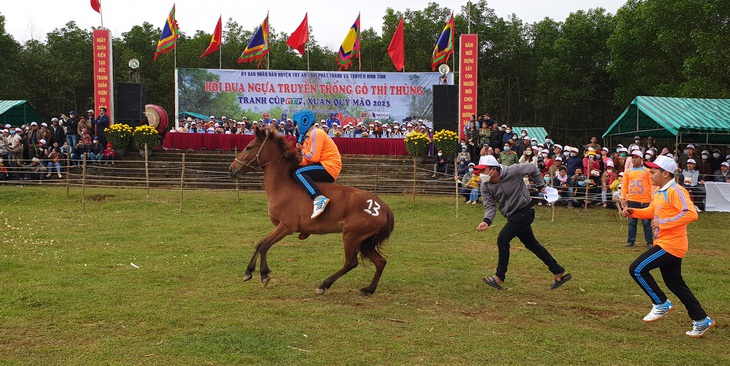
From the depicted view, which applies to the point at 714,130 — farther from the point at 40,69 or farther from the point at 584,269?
the point at 40,69

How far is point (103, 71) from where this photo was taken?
1121 inches

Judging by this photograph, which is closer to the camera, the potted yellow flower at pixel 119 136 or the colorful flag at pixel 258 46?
the potted yellow flower at pixel 119 136

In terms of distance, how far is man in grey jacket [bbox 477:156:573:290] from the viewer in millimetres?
8938

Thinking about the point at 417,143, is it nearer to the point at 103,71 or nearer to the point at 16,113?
the point at 103,71

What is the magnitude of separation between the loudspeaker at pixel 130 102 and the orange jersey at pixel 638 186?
783 inches

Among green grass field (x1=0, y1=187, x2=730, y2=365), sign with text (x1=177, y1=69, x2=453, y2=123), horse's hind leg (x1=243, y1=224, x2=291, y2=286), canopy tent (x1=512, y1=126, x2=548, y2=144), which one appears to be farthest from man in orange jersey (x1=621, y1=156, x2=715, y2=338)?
canopy tent (x1=512, y1=126, x2=548, y2=144)

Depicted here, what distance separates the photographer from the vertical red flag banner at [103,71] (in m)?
28.3

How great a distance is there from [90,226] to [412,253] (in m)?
7.44

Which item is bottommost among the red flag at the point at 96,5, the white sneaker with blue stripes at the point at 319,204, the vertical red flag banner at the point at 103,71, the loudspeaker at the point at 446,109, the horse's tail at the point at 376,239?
the horse's tail at the point at 376,239

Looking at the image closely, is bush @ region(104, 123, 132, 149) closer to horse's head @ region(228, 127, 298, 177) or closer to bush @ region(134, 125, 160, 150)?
bush @ region(134, 125, 160, 150)

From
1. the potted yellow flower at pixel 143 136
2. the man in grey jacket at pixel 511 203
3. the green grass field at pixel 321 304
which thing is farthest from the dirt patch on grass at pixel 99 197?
the man in grey jacket at pixel 511 203

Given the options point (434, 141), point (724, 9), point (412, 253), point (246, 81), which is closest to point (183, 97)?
point (246, 81)

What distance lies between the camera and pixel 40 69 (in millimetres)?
45969

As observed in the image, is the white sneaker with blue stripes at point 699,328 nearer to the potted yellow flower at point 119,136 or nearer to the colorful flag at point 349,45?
the potted yellow flower at point 119,136
